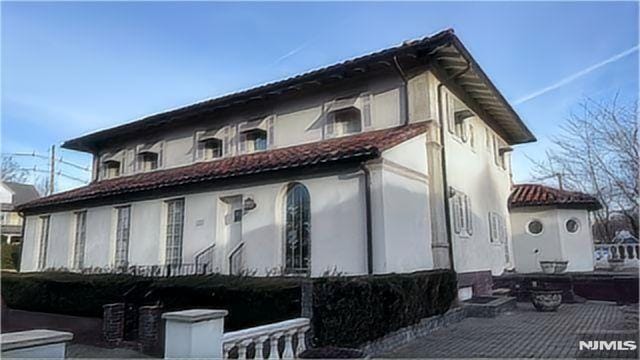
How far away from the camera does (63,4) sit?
9.55 metres

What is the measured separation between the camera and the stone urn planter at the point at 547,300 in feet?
42.0

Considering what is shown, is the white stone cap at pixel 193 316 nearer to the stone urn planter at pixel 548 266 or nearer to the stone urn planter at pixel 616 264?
the stone urn planter at pixel 548 266

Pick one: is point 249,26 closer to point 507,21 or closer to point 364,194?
point 364,194

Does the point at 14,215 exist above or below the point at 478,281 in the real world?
above

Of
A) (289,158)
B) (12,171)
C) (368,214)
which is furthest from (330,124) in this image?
(12,171)

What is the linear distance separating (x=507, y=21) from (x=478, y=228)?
6772 mm

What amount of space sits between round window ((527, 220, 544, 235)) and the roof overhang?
3865mm

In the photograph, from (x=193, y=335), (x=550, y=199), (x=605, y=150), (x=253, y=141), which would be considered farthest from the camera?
(x=550, y=199)

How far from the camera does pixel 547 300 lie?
1281 centimetres

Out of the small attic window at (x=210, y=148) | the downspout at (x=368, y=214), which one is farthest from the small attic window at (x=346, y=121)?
the small attic window at (x=210, y=148)

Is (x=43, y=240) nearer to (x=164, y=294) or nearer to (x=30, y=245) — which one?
(x=30, y=245)

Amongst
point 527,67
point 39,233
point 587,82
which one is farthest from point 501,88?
point 39,233

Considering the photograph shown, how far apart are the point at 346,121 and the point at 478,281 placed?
6342 mm

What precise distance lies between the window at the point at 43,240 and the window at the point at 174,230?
6.92 meters
